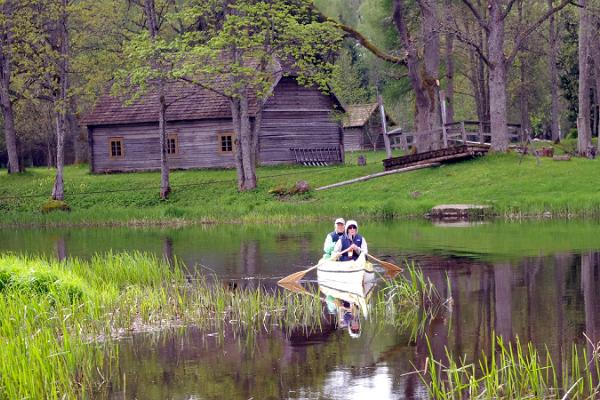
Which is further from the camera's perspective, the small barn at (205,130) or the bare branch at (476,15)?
the small barn at (205,130)

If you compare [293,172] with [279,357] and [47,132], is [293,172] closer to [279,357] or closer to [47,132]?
[47,132]

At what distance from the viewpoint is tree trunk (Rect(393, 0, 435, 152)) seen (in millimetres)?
46938

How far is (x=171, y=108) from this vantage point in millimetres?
57406

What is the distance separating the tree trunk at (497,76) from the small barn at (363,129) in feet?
127

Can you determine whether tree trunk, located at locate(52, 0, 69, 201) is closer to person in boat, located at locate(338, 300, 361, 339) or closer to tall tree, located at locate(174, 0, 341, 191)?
tall tree, located at locate(174, 0, 341, 191)

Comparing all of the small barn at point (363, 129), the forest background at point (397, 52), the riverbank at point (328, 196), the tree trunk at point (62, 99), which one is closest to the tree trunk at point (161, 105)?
the forest background at point (397, 52)

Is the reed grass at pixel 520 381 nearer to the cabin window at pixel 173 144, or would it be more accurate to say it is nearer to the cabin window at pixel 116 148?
the cabin window at pixel 173 144

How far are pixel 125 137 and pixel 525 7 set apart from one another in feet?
92.7

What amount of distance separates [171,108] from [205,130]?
9.23 feet

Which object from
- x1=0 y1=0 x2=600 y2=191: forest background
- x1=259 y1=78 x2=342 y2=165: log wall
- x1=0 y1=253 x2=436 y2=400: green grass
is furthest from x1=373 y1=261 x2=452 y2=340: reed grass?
x1=259 y1=78 x2=342 y2=165: log wall

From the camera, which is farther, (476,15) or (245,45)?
(245,45)

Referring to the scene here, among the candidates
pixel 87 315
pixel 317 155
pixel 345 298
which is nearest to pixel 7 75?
pixel 317 155

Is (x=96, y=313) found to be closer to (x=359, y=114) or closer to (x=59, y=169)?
(x=59, y=169)

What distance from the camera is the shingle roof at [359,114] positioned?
83969mm
